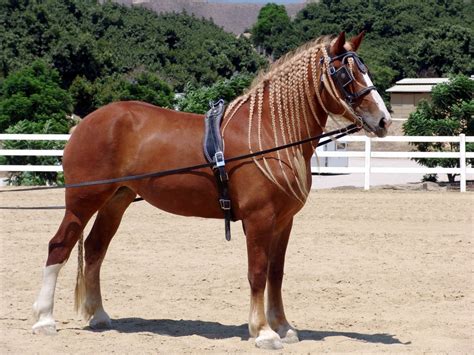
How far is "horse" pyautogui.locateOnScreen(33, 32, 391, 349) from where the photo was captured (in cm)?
607

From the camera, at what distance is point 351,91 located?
6.04m

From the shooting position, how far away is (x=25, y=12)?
1922 inches

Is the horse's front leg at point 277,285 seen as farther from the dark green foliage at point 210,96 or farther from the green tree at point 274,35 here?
the green tree at point 274,35

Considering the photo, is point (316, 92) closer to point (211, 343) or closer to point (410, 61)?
point (211, 343)

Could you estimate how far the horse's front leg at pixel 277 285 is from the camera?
21.1 feet

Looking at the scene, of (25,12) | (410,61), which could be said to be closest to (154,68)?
(25,12)

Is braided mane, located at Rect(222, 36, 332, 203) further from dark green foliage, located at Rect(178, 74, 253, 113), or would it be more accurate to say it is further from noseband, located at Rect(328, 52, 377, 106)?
dark green foliage, located at Rect(178, 74, 253, 113)

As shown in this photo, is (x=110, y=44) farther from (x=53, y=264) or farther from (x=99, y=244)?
(x=53, y=264)

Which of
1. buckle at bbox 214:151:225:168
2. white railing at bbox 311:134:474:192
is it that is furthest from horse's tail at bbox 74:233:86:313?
white railing at bbox 311:134:474:192

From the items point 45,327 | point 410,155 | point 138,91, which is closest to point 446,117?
point 410,155

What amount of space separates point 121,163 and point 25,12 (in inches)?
1762

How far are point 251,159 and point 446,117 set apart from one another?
51.9 ft

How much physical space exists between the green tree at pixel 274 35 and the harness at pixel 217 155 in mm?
68271

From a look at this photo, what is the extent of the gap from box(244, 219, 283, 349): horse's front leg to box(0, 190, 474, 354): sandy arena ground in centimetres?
12
